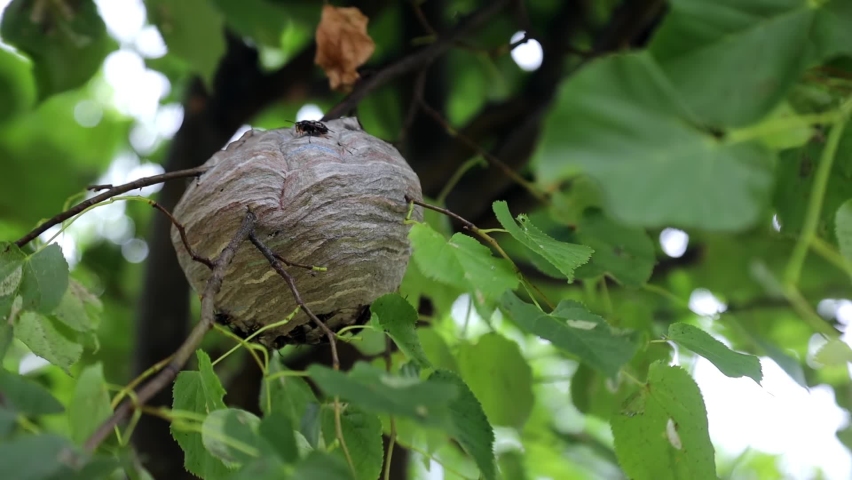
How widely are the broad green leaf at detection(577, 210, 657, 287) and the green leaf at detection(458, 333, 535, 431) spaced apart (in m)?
0.17

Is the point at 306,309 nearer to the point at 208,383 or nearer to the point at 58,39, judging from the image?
the point at 208,383

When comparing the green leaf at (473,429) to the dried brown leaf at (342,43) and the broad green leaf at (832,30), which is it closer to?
the broad green leaf at (832,30)

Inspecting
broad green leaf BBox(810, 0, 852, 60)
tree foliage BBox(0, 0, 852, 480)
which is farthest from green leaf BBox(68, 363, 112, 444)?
broad green leaf BBox(810, 0, 852, 60)

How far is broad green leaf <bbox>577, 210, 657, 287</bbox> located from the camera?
103cm

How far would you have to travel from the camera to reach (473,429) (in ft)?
2.21

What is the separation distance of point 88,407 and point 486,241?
1.65ft

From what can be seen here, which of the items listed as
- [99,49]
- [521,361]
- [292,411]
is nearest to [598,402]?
[521,361]

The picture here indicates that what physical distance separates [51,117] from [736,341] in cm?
247

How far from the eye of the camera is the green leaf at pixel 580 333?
2.00 feet

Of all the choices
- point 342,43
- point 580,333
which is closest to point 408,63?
point 342,43

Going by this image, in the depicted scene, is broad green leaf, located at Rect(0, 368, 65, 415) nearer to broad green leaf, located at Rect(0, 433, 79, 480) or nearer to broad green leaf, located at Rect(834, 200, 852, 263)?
broad green leaf, located at Rect(0, 433, 79, 480)

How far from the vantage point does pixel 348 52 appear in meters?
1.30

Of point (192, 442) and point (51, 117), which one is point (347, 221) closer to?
point (192, 442)

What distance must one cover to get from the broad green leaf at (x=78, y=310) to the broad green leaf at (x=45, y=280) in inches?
5.9
